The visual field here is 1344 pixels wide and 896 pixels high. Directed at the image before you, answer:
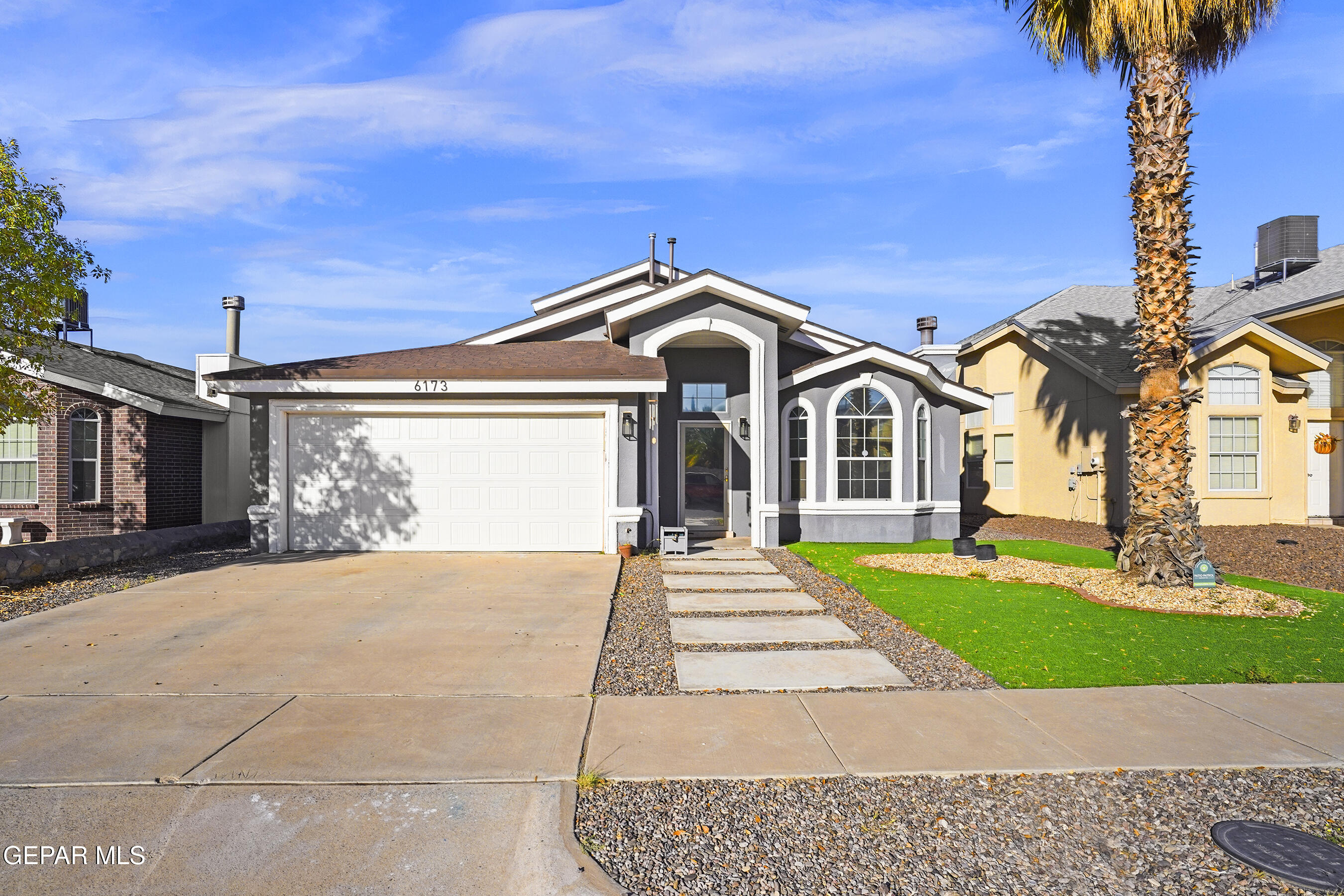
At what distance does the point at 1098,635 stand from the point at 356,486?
1111cm

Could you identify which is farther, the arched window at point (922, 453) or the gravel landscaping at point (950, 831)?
the arched window at point (922, 453)

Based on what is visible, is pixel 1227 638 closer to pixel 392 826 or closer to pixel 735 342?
pixel 392 826

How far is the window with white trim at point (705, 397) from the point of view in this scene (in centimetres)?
1469

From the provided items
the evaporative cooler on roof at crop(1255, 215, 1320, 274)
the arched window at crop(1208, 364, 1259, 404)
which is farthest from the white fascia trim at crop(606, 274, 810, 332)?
the evaporative cooler on roof at crop(1255, 215, 1320, 274)

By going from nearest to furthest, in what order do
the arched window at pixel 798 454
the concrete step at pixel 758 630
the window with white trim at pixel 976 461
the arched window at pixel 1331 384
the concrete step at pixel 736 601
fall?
1. the concrete step at pixel 758 630
2. the concrete step at pixel 736 601
3. the arched window at pixel 798 454
4. the arched window at pixel 1331 384
5. the window with white trim at pixel 976 461

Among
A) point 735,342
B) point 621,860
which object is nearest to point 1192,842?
point 621,860

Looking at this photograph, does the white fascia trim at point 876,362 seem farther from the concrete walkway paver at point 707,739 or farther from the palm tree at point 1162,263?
the concrete walkway paver at point 707,739

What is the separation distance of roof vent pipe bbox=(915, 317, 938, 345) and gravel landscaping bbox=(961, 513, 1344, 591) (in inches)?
219

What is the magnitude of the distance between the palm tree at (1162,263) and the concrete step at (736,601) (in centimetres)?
461

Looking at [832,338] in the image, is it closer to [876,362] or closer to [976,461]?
[876,362]

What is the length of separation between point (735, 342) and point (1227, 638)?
9.04 meters

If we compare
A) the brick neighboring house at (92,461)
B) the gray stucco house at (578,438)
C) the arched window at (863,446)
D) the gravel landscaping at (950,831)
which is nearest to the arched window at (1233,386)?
the gray stucco house at (578,438)

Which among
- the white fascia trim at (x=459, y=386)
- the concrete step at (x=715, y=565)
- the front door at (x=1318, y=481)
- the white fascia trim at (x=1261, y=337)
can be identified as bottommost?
the concrete step at (x=715, y=565)

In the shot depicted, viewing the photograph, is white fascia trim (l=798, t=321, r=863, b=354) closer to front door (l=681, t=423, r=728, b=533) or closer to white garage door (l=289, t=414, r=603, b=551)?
front door (l=681, t=423, r=728, b=533)
